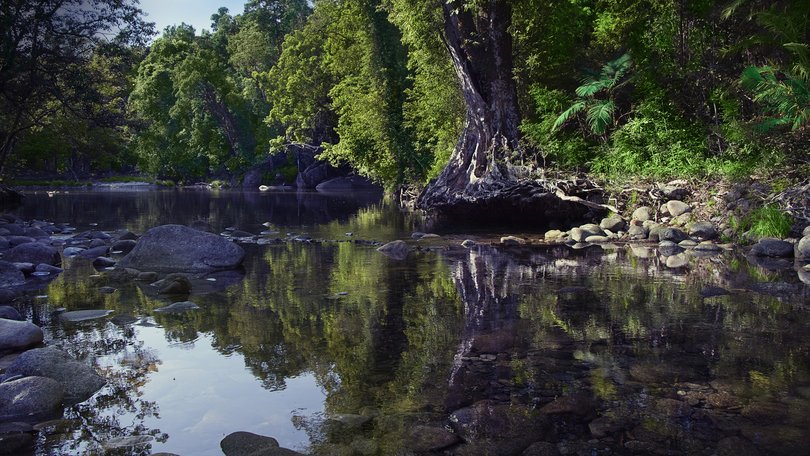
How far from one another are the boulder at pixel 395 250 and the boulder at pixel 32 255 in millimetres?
6823

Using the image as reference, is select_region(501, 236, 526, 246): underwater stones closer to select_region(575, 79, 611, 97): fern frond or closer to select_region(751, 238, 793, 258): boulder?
select_region(751, 238, 793, 258): boulder

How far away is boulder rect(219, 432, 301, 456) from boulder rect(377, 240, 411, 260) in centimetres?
938

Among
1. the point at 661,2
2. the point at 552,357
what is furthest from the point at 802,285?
the point at 661,2

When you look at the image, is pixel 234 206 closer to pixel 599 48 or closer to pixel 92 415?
pixel 599 48

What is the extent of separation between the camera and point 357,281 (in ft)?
35.7

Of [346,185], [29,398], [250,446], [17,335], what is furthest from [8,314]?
[346,185]

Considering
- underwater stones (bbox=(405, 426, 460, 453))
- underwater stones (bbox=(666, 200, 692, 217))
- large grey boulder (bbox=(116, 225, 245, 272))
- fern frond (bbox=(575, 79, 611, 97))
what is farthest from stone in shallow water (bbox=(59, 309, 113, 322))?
fern frond (bbox=(575, 79, 611, 97))

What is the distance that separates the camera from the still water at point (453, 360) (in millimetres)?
4562

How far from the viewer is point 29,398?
5.13 metres

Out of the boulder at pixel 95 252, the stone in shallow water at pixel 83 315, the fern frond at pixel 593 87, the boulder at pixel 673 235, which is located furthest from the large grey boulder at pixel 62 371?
the fern frond at pixel 593 87

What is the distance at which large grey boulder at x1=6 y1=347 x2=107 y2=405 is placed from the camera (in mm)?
5570

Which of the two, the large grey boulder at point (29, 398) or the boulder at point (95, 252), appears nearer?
the large grey boulder at point (29, 398)

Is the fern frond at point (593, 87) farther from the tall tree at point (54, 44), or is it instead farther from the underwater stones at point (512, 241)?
the tall tree at point (54, 44)

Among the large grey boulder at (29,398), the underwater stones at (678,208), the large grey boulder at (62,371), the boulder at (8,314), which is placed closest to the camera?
the large grey boulder at (29,398)
